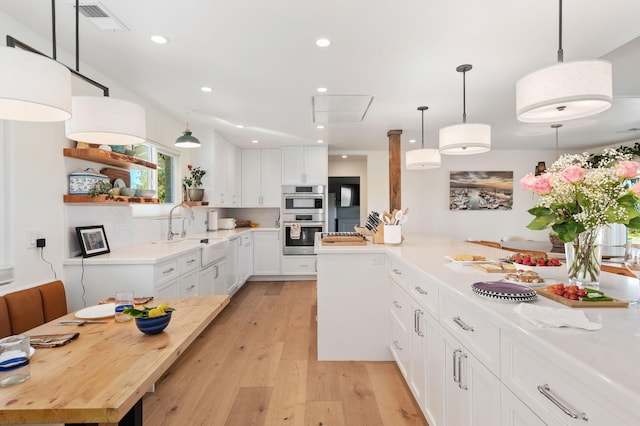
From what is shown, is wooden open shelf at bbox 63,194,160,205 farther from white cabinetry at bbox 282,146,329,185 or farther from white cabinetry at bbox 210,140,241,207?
white cabinetry at bbox 282,146,329,185

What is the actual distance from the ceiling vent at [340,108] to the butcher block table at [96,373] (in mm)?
2658

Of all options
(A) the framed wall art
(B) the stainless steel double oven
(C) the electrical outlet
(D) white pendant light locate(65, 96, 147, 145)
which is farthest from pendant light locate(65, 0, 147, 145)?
(A) the framed wall art

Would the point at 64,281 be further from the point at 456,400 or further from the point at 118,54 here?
the point at 456,400

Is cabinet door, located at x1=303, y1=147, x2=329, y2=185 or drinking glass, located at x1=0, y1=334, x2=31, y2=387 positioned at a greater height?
cabinet door, located at x1=303, y1=147, x2=329, y2=185

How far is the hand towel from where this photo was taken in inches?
38.9

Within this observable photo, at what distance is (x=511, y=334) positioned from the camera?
42.3 inches

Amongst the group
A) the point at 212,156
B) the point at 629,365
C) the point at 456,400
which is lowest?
the point at 456,400

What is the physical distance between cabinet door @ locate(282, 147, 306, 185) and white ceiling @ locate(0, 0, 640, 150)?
1977 millimetres

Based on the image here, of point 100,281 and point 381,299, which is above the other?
point 100,281

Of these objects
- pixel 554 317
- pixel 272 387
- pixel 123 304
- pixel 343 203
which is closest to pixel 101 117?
pixel 123 304

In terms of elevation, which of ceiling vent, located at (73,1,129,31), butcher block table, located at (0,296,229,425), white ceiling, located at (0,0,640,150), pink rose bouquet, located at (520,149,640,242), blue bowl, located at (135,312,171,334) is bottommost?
butcher block table, located at (0,296,229,425)

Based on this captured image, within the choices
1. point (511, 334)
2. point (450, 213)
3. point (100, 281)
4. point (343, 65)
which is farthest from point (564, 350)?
point (450, 213)

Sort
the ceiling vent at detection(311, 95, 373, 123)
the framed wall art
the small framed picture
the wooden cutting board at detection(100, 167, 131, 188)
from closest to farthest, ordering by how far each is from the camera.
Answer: the small framed picture
the wooden cutting board at detection(100, 167, 131, 188)
the ceiling vent at detection(311, 95, 373, 123)
the framed wall art

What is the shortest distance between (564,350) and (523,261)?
3.61 feet
